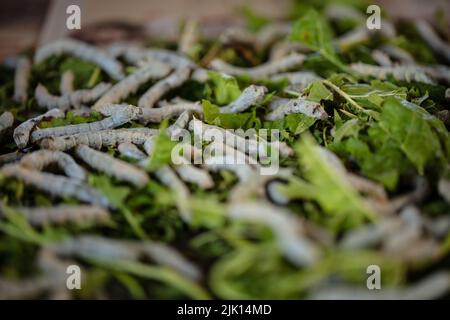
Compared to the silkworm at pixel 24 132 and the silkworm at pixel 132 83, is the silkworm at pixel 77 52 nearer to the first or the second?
the silkworm at pixel 132 83

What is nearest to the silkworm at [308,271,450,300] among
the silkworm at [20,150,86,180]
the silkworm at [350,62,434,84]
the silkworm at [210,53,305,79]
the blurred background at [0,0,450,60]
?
the silkworm at [20,150,86,180]

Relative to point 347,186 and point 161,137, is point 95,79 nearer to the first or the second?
point 161,137

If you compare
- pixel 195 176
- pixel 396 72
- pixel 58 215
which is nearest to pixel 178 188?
pixel 195 176

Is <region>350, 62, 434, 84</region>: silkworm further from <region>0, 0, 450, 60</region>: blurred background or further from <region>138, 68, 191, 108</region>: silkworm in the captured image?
<region>0, 0, 450, 60</region>: blurred background

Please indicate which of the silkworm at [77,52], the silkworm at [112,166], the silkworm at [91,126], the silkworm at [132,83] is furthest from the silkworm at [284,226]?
the silkworm at [77,52]

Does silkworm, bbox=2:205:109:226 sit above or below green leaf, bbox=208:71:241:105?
below

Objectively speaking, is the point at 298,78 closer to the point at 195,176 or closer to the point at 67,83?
the point at 195,176
